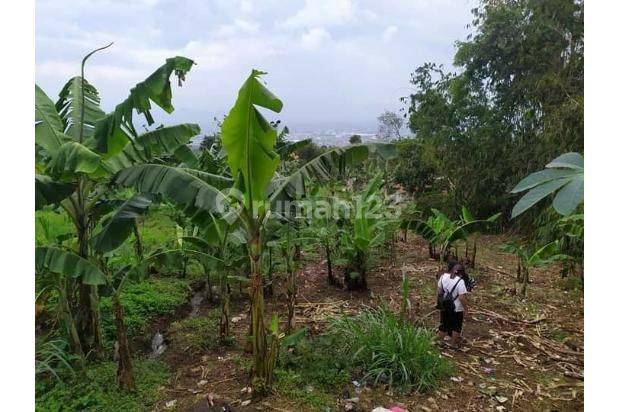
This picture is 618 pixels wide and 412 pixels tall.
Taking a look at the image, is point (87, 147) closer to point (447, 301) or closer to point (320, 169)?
point (320, 169)

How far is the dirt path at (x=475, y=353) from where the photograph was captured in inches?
151

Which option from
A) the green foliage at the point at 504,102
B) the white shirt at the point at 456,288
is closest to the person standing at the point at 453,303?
the white shirt at the point at 456,288

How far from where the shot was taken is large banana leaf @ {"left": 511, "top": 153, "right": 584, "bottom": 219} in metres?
1.78

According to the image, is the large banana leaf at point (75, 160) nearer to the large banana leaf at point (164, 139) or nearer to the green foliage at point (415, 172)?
the large banana leaf at point (164, 139)

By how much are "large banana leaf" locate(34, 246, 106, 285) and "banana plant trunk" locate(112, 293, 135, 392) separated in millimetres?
243

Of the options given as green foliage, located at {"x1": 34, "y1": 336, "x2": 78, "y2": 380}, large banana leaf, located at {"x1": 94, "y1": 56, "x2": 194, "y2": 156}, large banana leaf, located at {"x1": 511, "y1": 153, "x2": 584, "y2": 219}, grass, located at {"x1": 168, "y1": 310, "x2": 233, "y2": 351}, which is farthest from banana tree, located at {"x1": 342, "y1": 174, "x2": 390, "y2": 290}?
large banana leaf, located at {"x1": 511, "y1": 153, "x2": 584, "y2": 219}

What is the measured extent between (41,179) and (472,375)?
4457mm

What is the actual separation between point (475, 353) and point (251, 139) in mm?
3592

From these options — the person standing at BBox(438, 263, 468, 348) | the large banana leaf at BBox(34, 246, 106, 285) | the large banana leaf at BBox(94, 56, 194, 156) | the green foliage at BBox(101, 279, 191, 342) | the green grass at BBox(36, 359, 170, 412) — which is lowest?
the green grass at BBox(36, 359, 170, 412)

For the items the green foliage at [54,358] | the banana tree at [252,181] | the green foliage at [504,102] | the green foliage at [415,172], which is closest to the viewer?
the banana tree at [252,181]

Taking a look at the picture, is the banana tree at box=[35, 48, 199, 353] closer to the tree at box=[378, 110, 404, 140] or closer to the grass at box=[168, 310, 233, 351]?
the grass at box=[168, 310, 233, 351]

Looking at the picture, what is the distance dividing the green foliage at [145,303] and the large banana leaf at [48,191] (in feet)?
7.99

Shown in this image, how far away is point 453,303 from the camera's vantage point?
15.7ft

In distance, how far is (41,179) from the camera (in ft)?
11.4
